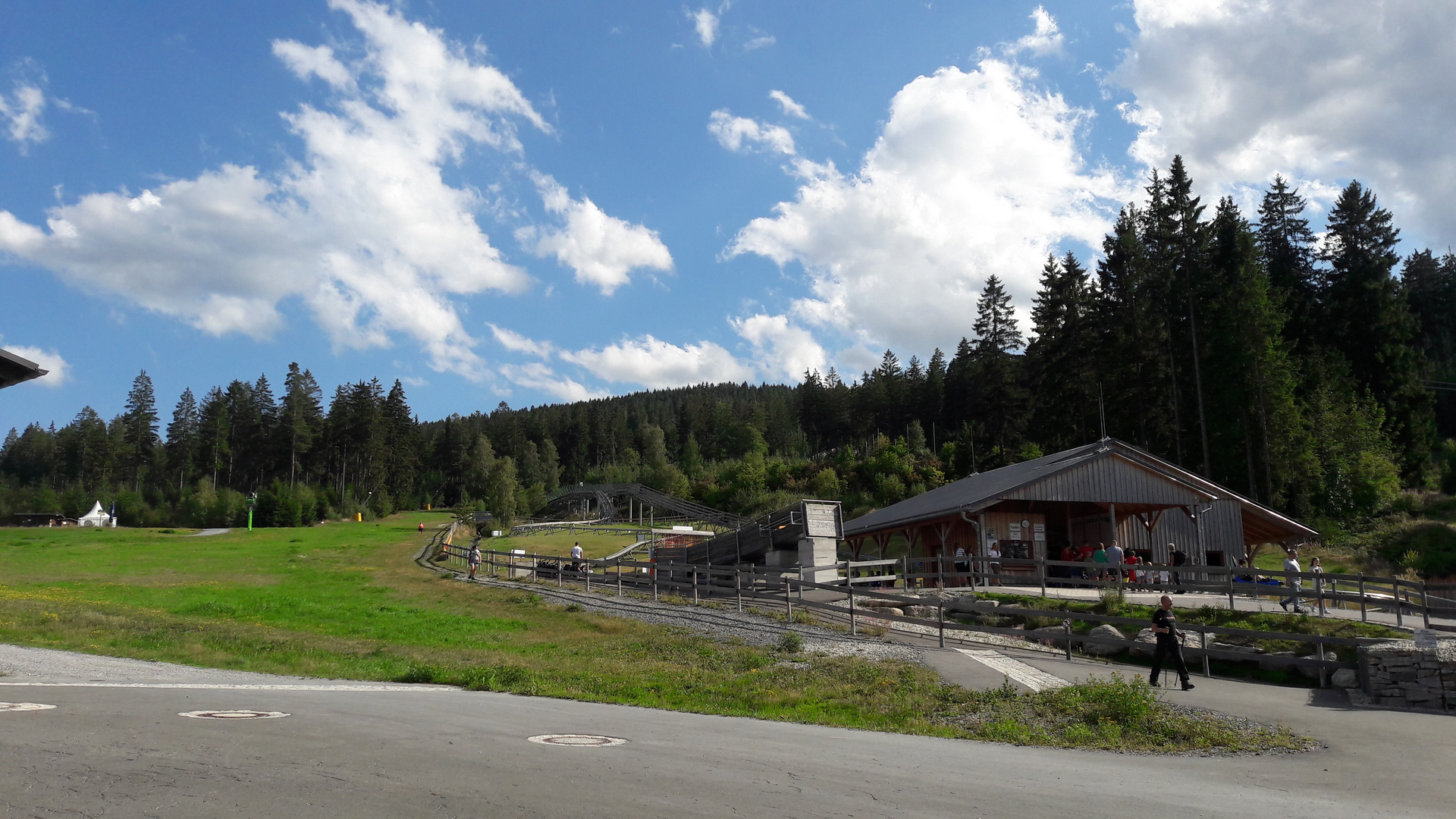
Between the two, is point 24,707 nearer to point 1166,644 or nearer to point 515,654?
point 515,654

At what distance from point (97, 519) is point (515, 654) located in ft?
334

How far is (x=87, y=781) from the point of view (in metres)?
5.37

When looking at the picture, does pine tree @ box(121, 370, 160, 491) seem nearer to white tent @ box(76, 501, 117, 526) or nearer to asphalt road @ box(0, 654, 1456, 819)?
white tent @ box(76, 501, 117, 526)

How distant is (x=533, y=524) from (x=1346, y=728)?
7015 cm

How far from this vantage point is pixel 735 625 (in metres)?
21.9

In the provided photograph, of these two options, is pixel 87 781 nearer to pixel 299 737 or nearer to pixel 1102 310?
pixel 299 737

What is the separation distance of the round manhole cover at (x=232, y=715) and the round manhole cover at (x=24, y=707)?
1082mm

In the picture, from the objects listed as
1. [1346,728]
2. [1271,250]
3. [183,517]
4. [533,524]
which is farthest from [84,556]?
[1271,250]

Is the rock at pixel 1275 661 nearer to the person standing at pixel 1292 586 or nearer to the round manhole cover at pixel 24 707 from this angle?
the person standing at pixel 1292 586

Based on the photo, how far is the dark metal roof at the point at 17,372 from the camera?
38.7 feet

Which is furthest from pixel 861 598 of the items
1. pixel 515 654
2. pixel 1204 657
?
pixel 515 654

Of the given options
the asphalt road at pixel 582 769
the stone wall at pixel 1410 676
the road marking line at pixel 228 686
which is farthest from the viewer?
the stone wall at pixel 1410 676

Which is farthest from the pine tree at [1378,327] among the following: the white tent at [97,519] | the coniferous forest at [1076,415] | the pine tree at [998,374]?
the white tent at [97,519]

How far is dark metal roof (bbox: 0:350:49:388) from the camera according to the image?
1180 centimetres
